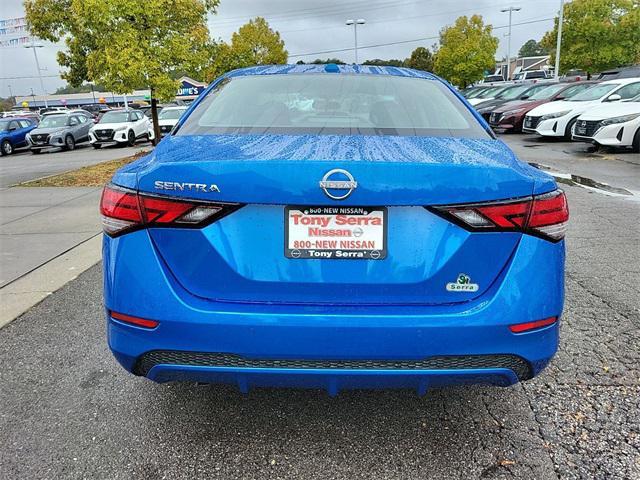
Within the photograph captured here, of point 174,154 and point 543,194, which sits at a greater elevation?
point 174,154

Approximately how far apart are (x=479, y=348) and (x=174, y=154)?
140cm

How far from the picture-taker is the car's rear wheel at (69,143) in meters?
22.8

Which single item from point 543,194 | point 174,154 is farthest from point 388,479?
point 174,154

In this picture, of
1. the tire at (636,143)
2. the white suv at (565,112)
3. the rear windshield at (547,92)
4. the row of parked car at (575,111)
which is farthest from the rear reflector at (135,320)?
the rear windshield at (547,92)

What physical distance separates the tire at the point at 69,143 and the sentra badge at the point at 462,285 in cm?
2421

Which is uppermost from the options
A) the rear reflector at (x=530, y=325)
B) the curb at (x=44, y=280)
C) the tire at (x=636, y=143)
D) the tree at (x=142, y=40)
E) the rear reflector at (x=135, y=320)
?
the tree at (x=142, y=40)

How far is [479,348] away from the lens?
6.33 ft

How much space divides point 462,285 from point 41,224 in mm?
6746

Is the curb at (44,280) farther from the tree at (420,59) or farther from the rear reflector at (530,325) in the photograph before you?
the tree at (420,59)

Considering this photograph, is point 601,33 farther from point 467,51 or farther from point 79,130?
point 79,130

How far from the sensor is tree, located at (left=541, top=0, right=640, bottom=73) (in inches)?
1200

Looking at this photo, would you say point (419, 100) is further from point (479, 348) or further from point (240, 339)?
point (240, 339)

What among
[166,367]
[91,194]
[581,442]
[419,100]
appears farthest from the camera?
[91,194]

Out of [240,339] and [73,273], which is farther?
[73,273]
